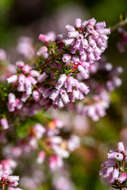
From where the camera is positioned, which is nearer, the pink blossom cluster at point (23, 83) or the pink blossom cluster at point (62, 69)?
the pink blossom cluster at point (62, 69)

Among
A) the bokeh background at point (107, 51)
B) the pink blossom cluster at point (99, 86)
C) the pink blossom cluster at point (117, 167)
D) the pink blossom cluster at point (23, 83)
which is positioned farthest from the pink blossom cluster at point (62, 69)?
the bokeh background at point (107, 51)

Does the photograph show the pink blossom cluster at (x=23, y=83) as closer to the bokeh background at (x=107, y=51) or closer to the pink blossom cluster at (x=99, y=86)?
the pink blossom cluster at (x=99, y=86)

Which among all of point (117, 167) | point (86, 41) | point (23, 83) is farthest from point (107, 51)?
point (117, 167)

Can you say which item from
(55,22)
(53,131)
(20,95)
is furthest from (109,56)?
(20,95)

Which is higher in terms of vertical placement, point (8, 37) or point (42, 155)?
point (8, 37)

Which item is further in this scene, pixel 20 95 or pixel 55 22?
pixel 55 22

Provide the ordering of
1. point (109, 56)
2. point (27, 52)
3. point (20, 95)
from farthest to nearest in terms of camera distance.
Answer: point (109, 56) → point (27, 52) → point (20, 95)

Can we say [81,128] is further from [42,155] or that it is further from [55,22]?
[55,22]
